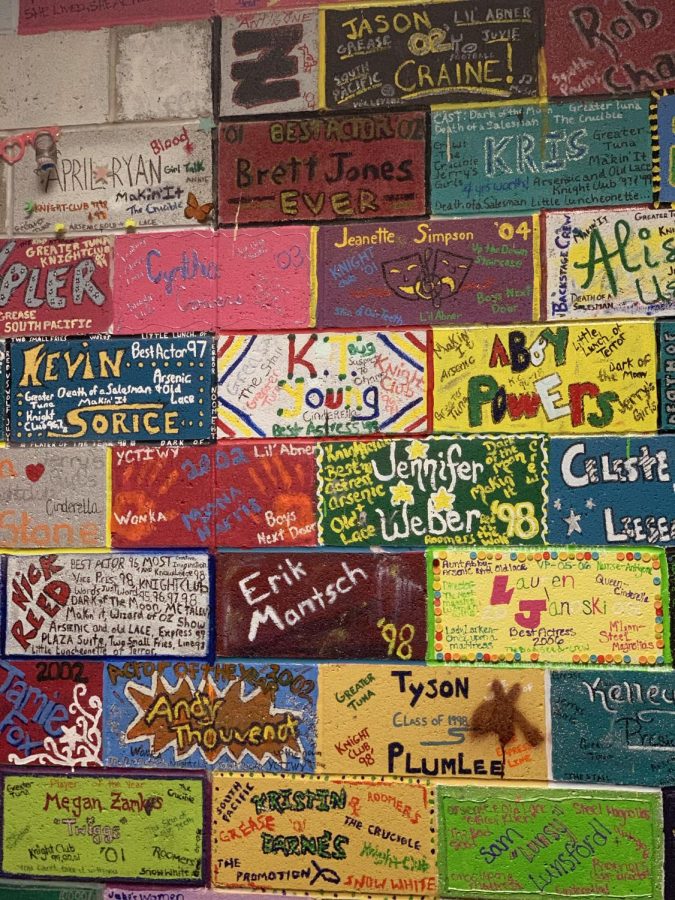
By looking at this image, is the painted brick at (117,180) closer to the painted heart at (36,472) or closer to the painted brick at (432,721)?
the painted heart at (36,472)

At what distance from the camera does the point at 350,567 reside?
3.70 m

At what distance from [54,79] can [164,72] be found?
0.50 metres

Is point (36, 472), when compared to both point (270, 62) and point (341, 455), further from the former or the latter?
point (270, 62)

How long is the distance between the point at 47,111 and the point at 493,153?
1.93 metres

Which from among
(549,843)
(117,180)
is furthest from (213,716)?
(117,180)

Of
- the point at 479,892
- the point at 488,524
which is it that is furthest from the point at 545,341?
the point at 479,892

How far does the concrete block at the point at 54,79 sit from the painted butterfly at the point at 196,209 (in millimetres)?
545

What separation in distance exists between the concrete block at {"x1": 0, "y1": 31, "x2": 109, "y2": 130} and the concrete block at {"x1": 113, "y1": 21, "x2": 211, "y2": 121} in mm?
89

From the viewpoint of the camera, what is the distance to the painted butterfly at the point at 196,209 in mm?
3881

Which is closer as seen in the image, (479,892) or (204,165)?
(479,892)

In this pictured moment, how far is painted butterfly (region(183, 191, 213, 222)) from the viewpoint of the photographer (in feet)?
12.7

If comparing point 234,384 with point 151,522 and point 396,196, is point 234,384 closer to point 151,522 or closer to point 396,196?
point 151,522

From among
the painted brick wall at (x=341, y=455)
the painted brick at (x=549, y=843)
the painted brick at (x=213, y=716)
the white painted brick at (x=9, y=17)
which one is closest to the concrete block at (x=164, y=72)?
the painted brick wall at (x=341, y=455)

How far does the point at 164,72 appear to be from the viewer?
3.92 meters
